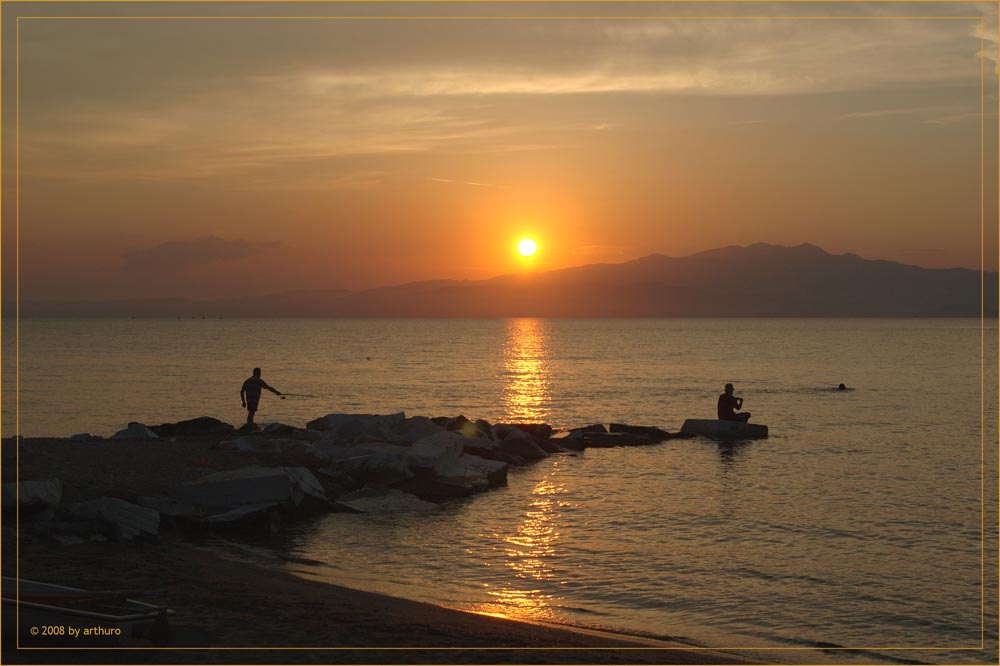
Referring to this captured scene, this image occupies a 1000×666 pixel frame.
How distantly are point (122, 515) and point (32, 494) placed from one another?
174 cm

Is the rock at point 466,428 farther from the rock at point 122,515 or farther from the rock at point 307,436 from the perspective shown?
the rock at point 122,515

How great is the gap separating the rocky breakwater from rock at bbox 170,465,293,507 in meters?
0.02

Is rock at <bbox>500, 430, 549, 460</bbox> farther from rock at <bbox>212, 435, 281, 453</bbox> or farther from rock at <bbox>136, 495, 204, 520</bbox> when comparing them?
rock at <bbox>136, 495, 204, 520</bbox>

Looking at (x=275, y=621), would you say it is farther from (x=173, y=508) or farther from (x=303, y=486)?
(x=303, y=486)

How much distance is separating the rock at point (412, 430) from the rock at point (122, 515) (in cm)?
1063

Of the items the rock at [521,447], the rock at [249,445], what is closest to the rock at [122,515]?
the rock at [249,445]

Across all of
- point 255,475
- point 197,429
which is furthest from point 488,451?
point 255,475

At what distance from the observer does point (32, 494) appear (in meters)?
16.3

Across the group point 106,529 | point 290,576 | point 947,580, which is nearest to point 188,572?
point 290,576

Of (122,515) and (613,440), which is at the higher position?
(122,515)

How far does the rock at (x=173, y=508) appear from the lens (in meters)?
17.3

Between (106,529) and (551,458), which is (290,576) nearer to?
(106,529)

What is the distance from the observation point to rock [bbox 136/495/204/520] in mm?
17344

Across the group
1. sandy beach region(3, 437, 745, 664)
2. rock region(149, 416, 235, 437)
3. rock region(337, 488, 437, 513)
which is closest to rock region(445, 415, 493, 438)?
rock region(149, 416, 235, 437)
